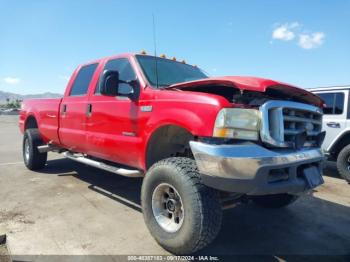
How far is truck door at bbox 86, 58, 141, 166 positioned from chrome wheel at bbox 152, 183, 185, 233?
2.40 ft

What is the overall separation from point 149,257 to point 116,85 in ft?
6.16

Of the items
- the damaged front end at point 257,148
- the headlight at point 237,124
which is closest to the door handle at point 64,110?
the damaged front end at point 257,148

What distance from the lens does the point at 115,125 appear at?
4109 millimetres

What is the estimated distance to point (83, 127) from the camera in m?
4.80

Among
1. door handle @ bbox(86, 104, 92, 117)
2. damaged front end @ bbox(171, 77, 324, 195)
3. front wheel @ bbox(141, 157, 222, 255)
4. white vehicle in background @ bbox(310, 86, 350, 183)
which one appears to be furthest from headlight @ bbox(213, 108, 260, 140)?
white vehicle in background @ bbox(310, 86, 350, 183)

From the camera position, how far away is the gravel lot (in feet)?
10.5

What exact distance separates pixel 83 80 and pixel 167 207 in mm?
2910

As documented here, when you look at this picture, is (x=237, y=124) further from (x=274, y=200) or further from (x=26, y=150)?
(x=26, y=150)

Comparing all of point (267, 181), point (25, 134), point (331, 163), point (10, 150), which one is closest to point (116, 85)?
point (267, 181)

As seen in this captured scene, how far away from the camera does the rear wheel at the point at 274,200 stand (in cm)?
416

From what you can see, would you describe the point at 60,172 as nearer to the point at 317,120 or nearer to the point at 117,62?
the point at 117,62

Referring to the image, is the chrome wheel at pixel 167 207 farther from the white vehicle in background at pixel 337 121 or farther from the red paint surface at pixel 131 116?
the white vehicle in background at pixel 337 121

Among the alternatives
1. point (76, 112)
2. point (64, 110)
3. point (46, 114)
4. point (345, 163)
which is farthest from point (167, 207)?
point (345, 163)

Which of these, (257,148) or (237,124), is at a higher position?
(237,124)
